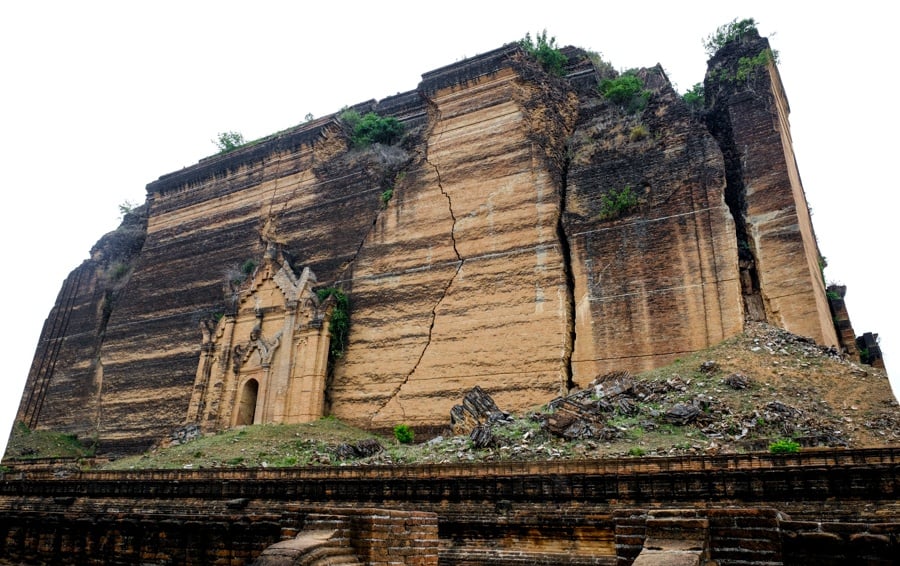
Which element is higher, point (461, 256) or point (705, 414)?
point (461, 256)

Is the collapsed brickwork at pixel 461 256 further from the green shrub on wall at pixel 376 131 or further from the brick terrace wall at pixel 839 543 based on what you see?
the brick terrace wall at pixel 839 543

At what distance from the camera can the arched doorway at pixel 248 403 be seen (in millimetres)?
19688

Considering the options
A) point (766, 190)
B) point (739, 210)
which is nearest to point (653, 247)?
point (739, 210)

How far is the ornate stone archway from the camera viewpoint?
18328 millimetres

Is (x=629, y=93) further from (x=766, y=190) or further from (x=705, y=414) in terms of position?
(x=705, y=414)

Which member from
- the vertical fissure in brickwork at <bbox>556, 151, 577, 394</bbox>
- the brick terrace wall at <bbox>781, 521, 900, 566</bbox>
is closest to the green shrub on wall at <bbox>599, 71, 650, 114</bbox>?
the vertical fissure in brickwork at <bbox>556, 151, 577, 394</bbox>

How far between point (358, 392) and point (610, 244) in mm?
7343

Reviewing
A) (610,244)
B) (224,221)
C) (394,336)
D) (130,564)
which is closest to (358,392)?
(394,336)

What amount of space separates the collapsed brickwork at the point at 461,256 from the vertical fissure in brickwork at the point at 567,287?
51 millimetres

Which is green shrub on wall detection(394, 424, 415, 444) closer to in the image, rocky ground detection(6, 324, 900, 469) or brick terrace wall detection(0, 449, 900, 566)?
rocky ground detection(6, 324, 900, 469)

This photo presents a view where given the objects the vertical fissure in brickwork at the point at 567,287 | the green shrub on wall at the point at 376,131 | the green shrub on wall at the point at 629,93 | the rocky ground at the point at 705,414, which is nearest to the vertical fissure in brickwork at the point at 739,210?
the rocky ground at the point at 705,414

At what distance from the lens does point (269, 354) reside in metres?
19.3

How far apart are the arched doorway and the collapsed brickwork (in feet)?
0.25

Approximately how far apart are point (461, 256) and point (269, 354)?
247 inches
